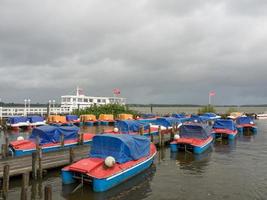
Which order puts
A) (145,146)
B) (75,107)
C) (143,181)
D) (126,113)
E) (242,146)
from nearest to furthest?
(143,181) → (145,146) → (242,146) → (126,113) → (75,107)

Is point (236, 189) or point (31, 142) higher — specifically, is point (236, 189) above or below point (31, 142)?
below

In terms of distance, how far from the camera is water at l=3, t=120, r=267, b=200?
1706 centimetres

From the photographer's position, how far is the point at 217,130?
4150 cm

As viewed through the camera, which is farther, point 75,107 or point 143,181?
point 75,107

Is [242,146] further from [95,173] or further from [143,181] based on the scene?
[95,173]

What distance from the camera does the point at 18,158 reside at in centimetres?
2133

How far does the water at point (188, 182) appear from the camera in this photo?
17.1 metres

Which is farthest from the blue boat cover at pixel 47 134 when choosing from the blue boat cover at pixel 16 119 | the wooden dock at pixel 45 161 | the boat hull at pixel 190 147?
the blue boat cover at pixel 16 119

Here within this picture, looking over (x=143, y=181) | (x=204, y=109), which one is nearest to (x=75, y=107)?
(x=204, y=109)

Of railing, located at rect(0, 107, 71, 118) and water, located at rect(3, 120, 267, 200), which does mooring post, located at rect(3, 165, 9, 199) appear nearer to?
water, located at rect(3, 120, 267, 200)

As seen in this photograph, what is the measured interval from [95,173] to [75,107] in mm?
59725

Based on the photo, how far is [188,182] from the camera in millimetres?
19859

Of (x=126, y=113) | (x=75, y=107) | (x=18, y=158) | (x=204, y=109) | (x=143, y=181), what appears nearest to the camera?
(x=143, y=181)

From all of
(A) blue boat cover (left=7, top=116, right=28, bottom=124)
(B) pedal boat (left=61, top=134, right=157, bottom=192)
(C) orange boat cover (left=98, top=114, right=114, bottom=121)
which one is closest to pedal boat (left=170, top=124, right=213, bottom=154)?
(B) pedal boat (left=61, top=134, right=157, bottom=192)
